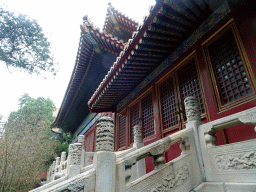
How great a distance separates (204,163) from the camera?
2312mm

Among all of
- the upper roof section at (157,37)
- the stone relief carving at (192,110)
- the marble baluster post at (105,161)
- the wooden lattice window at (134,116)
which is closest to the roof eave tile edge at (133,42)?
the upper roof section at (157,37)

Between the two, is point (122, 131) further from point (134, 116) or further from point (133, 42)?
point (133, 42)

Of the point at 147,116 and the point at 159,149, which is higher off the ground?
the point at 147,116

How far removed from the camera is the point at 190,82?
13.5 ft

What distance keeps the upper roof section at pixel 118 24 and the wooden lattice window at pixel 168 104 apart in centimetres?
553

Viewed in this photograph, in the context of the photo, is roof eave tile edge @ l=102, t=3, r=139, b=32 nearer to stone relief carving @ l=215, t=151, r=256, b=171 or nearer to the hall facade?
the hall facade

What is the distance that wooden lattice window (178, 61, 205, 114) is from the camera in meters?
3.86

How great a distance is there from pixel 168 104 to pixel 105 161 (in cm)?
311

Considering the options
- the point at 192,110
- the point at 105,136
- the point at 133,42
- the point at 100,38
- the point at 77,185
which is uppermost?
the point at 100,38

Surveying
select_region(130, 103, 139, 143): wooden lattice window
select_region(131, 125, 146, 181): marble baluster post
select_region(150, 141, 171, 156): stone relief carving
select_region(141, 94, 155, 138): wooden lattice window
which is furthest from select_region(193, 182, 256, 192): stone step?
select_region(130, 103, 139, 143): wooden lattice window

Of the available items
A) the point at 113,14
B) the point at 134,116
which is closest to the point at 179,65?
the point at 134,116

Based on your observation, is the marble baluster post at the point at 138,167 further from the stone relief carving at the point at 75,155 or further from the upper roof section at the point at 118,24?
the upper roof section at the point at 118,24

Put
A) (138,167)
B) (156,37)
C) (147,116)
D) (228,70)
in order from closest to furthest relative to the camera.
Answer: (228,70), (156,37), (138,167), (147,116)

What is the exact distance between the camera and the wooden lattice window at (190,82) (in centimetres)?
386
